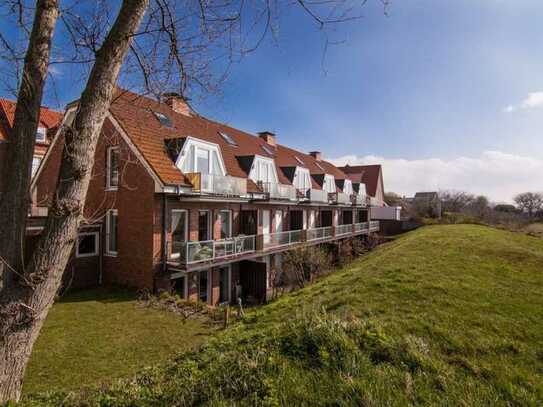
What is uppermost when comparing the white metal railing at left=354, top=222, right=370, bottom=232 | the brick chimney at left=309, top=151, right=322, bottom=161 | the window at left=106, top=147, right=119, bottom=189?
the brick chimney at left=309, top=151, right=322, bottom=161

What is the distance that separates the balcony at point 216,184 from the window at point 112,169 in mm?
3079

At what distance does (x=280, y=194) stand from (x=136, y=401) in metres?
14.3

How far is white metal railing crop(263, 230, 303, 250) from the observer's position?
16.0m

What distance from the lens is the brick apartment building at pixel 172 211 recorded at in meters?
11.3

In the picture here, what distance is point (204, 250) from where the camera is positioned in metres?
11.9

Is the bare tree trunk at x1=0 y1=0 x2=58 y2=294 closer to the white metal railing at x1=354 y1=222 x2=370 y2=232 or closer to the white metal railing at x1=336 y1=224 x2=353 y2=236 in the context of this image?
the white metal railing at x1=336 y1=224 x2=353 y2=236

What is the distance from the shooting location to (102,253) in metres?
12.3

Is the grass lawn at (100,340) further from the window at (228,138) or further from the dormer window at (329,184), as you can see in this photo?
the dormer window at (329,184)

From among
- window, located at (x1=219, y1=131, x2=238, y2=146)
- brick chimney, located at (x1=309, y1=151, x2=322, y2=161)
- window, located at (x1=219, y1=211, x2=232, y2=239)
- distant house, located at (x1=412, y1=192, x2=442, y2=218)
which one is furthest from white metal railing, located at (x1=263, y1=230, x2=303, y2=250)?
distant house, located at (x1=412, y1=192, x2=442, y2=218)

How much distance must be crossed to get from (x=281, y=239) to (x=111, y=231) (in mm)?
8535

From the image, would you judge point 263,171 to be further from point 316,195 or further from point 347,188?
point 347,188

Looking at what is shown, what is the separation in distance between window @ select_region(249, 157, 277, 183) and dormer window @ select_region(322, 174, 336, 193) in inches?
324

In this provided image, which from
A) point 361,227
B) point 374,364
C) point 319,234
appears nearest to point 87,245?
point 374,364

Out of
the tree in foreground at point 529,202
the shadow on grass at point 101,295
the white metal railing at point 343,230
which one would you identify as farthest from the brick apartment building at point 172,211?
the tree in foreground at point 529,202
